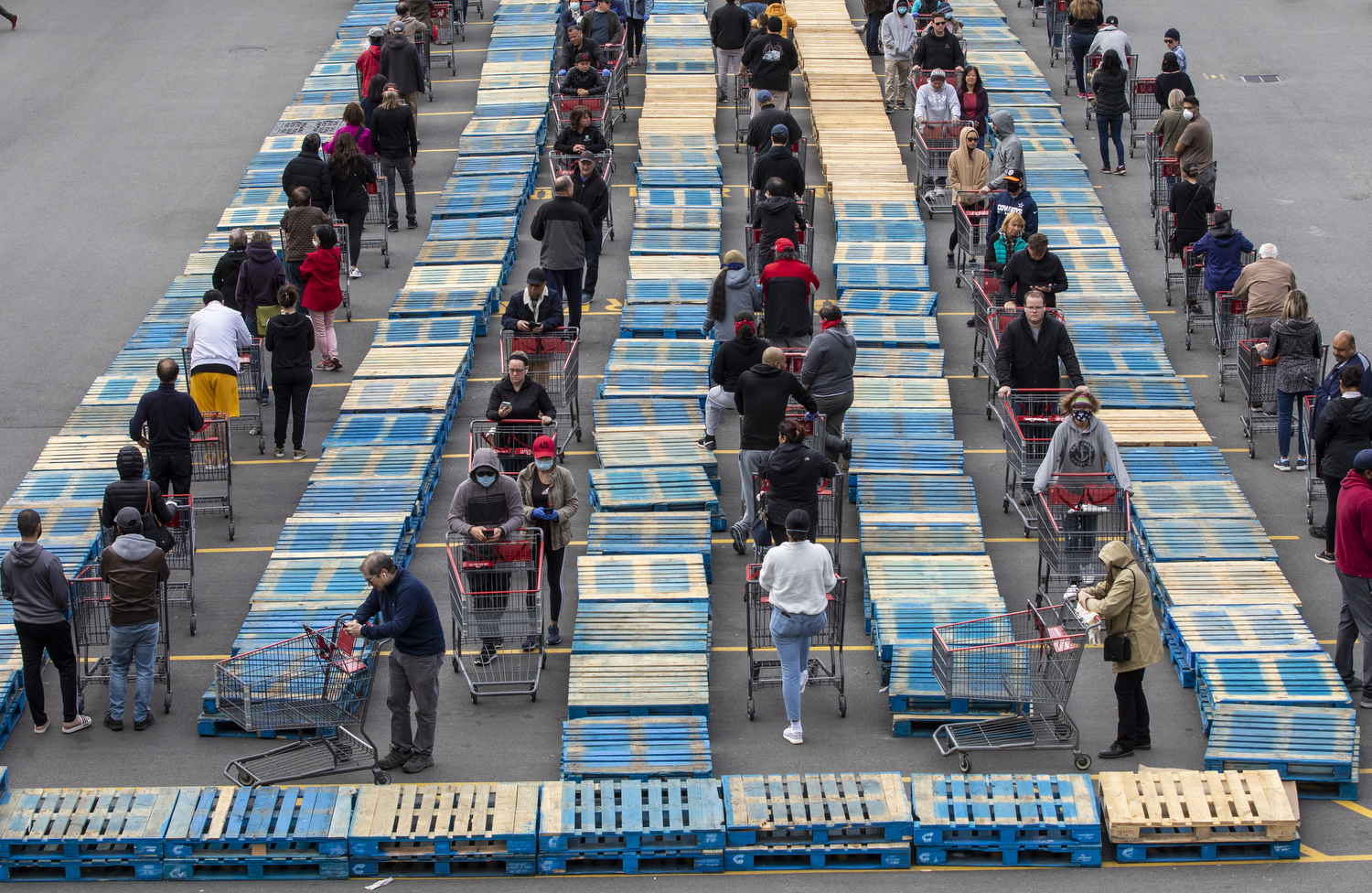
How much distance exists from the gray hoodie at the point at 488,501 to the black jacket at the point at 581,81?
1236 cm

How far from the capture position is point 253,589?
1622 centimetres

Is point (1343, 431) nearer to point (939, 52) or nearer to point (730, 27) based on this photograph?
point (939, 52)

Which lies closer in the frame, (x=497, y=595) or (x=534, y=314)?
(x=497, y=595)

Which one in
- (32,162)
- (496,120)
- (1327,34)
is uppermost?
(1327,34)

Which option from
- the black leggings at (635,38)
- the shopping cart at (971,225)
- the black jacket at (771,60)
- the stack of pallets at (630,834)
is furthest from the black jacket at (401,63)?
the stack of pallets at (630,834)

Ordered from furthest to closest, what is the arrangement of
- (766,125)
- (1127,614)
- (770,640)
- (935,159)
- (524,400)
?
1. (935,159)
2. (766,125)
3. (524,400)
4. (770,640)
5. (1127,614)

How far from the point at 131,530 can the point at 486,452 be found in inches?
120

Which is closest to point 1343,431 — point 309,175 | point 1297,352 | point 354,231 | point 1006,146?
point 1297,352

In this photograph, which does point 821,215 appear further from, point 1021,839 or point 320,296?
point 1021,839

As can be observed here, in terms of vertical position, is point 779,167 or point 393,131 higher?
point 779,167

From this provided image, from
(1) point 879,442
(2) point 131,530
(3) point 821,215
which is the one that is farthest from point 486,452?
(3) point 821,215

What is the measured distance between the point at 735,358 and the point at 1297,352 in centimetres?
595

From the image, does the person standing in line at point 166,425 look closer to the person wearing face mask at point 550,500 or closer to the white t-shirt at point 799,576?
the person wearing face mask at point 550,500

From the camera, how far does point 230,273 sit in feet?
63.6
